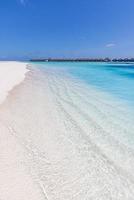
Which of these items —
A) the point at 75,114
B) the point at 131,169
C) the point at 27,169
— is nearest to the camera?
the point at 27,169

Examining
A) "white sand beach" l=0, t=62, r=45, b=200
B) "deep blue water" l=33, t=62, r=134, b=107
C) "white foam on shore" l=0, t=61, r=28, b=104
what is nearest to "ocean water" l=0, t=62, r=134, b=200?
"white sand beach" l=0, t=62, r=45, b=200

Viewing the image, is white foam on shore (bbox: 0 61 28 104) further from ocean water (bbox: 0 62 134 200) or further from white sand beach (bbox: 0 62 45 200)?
white sand beach (bbox: 0 62 45 200)

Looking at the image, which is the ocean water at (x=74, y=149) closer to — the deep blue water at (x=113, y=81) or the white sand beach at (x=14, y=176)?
the white sand beach at (x=14, y=176)

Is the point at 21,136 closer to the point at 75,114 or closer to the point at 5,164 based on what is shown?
the point at 5,164

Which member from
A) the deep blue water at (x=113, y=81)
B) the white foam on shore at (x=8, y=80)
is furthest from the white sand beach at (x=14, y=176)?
the deep blue water at (x=113, y=81)

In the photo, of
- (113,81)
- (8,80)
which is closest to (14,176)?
(8,80)

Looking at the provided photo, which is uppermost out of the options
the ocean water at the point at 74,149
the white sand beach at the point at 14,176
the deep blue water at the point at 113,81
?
the white sand beach at the point at 14,176

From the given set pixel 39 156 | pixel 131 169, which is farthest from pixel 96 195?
pixel 39 156

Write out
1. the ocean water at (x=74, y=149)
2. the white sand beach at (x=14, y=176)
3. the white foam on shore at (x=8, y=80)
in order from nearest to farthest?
the white sand beach at (x=14, y=176) < the ocean water at (x=74, y=149) < the white foam on shore at (x=8, y=80)

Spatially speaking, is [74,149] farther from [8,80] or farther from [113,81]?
[113,81]

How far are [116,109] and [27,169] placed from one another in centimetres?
408

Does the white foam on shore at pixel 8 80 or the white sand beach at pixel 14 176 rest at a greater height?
the white sand beach at pixel 14 176

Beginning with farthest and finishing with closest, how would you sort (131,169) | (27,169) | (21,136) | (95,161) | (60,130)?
(60,130) → (21,136) → (95,161) → (131,169) → (27,169)

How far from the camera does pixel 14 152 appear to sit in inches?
130
